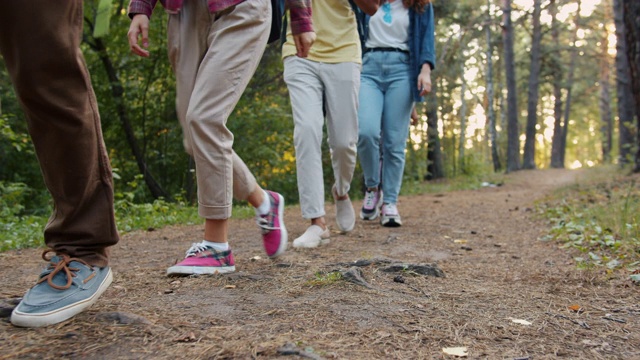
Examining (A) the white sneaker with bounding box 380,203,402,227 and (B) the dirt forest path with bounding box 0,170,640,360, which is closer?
(B) the dirt forest path with bounding box 0,170,640,360

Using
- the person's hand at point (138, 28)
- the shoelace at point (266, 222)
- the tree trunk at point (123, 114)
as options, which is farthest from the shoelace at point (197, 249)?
the tree trunk at point (123, 114)

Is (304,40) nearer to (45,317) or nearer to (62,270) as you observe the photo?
(62,270)

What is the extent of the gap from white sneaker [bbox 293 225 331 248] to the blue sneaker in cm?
195

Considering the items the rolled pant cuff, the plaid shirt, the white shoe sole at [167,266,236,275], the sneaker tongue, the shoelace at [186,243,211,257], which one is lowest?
the white shoe sole at [167,266,236,275]

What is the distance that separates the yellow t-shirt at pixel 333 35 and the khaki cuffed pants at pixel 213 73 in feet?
3.98

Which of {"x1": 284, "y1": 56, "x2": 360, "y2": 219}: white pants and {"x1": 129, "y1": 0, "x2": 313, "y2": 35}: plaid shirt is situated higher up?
{"x1": 129, "y1": 0, "x2": 313, "y2": 35}: plaid shirt

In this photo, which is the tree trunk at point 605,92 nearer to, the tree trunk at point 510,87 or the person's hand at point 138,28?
the tree trunk at point 510,87

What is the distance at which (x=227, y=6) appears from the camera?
2.71 metres

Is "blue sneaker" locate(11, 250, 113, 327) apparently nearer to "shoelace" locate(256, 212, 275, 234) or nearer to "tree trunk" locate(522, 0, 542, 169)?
"shoelace" locate(256, 212, 275, 234)

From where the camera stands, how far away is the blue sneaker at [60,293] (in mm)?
1857

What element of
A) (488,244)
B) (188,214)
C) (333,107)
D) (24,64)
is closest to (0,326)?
(24,64)

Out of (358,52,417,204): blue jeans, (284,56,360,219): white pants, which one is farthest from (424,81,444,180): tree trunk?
(284,56,360,219): white pants

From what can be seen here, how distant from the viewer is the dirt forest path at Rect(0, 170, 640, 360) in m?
1.74

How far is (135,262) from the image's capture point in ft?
11.7
